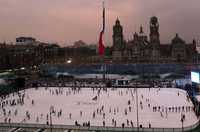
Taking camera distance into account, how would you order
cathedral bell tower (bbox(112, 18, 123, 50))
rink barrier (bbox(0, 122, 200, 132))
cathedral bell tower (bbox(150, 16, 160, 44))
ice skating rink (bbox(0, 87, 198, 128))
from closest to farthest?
rink barrier (bbox(0, 122, 200, 132)), ice skating rink (bbox(0, 87, 198, 128)), cathedral bell tower (bbox(150, 16, 160, 44)), cathedral bell tower (bbox(112, 18, 123, 50))

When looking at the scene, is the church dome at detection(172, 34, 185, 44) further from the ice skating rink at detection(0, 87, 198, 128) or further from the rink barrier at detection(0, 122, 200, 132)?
the rink barrier at detection(0, 122, 200, 132)

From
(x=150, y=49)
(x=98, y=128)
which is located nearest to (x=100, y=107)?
(x=98, y=128)

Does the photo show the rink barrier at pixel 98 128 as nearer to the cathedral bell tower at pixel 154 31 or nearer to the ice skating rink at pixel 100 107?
the ice skating rink at pixel 100 107

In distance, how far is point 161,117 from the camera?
1532 inches

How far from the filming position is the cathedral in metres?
108

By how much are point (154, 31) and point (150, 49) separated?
618cm

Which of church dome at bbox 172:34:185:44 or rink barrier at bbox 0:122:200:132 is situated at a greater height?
church dome at bbox 172:34:185:44

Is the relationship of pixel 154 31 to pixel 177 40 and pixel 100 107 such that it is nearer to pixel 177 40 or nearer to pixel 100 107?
pixel 177 40

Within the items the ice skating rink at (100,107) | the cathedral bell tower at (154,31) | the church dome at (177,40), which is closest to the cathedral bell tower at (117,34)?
the cathedral bell tower at (154,31)

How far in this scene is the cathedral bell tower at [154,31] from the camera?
4390 inches

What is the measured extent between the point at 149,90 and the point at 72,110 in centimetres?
2028

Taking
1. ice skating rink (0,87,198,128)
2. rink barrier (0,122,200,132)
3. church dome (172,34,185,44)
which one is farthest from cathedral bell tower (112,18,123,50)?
rink barrier (0,122,200,132)

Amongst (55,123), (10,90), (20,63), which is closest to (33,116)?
(55,123)

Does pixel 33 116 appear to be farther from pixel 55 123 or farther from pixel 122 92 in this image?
pixel 122 92
